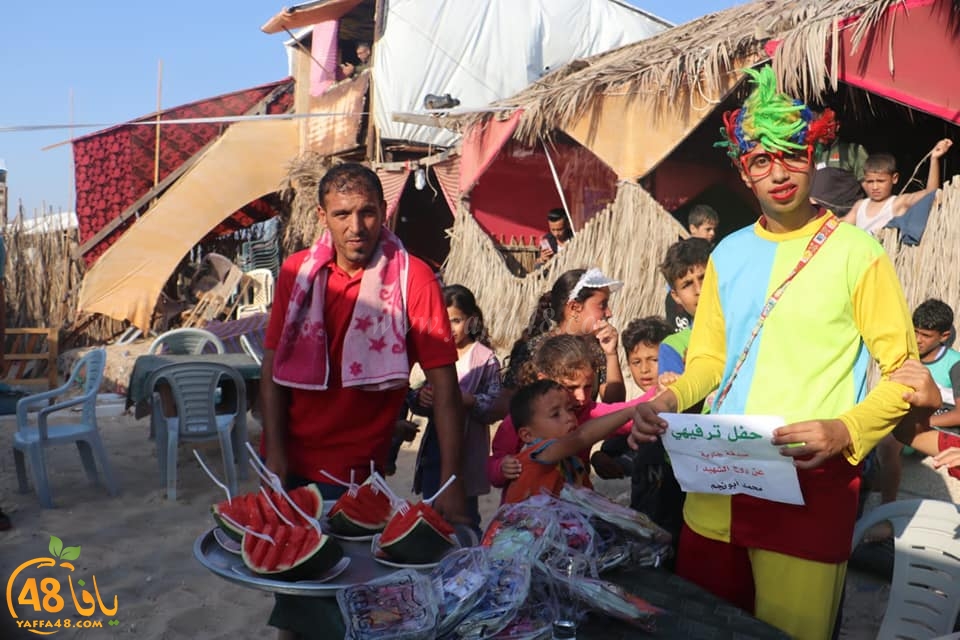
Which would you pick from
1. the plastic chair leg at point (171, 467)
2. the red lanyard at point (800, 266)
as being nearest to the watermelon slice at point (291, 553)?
the red lanyard at point (800, 266)

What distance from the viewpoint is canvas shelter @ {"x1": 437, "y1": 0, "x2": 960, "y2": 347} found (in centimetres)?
551

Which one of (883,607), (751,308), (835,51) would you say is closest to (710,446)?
(751,308)

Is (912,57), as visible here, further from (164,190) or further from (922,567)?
(164,190)

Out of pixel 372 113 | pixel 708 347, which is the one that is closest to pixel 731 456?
pixel 708 347

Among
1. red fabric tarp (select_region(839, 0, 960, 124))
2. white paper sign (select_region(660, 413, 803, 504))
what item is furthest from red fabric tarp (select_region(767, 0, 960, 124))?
white paper sign (select_region(660, 413, 803, 504))

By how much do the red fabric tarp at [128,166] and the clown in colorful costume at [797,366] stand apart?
A: 14849mm

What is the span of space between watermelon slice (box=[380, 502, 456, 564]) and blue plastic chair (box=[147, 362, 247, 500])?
3.99 m

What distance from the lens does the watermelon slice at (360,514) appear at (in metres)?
2.08

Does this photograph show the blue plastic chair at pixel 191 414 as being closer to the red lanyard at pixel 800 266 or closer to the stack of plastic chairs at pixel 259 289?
the red lanyard at pixel 800 266

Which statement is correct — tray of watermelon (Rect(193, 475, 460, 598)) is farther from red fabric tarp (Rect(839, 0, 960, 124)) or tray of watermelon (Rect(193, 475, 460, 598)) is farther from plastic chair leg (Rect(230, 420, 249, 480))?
red fabric tarp (Rect(839, 0, 960, 124))

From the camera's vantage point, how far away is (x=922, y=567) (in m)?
2.59

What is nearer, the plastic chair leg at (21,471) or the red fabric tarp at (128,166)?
the plastic chair leg at (21,471)

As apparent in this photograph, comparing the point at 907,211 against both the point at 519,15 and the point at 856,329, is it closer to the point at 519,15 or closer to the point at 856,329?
the point at 856,329

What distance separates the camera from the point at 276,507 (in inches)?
80.1
